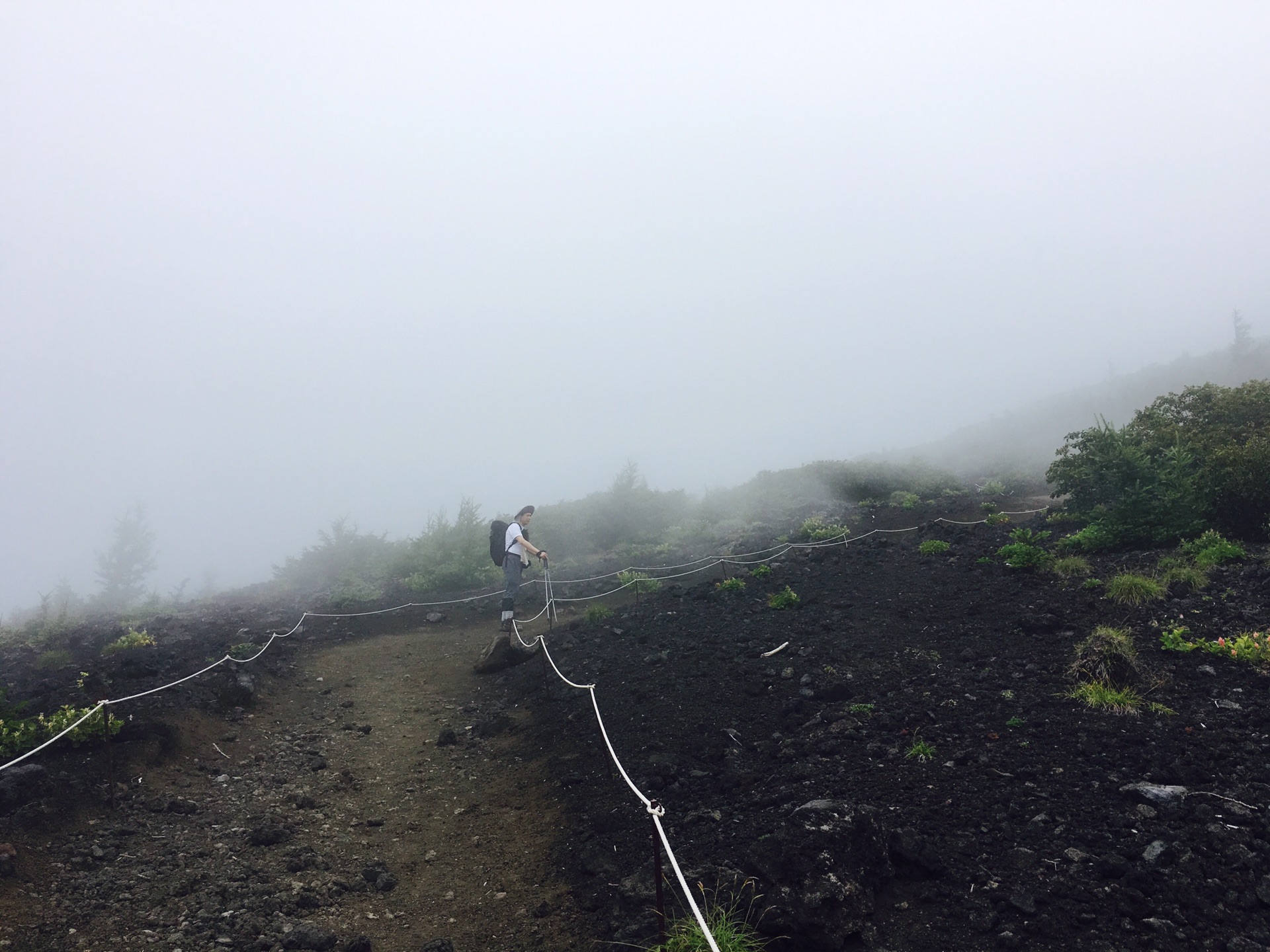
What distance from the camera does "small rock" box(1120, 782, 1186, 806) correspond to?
173 inches

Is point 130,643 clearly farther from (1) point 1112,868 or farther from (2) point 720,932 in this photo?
(1) point 1112,868

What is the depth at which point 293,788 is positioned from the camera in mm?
7207

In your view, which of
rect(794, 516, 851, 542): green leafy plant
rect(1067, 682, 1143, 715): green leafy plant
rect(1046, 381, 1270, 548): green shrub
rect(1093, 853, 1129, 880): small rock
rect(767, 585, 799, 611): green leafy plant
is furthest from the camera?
rect(794, 516, 851, 542): green leafy plant

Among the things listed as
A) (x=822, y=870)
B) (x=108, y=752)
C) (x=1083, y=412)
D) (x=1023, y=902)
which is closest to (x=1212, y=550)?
(x=1023, y=902)

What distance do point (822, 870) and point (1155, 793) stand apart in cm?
255

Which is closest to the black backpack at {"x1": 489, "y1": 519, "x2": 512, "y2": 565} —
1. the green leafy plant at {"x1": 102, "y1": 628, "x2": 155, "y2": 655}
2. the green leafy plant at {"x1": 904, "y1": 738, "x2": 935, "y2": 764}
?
the green leafy plant at {"x1": 102, "y1": 628, "x2": 155, "y2": 655}

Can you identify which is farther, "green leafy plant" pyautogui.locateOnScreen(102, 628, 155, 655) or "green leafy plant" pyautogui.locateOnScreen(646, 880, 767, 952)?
"green leafy plant" pyautogui.locateOnScreen(102, 628, 155, 655)

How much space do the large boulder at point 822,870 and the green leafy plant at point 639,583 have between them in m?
9.44

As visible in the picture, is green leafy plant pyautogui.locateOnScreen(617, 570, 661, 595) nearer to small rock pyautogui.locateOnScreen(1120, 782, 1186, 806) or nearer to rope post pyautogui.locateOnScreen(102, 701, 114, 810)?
rope post pyautogui.locateOnScreen(102, 701, 114, 810)

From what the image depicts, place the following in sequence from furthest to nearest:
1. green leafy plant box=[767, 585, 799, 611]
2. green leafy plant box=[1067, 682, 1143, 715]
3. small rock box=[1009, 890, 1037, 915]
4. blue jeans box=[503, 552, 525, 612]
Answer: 1. blue jeans box=[503, 552, 525, 612]
2. green leafy plant box=[767, 585, 799, 611]
3. green leafy plant box=[1067, 682, 1143, 715]
4. small rock box=[1009, 890, 1037, 915]

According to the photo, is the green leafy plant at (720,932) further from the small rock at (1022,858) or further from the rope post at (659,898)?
the small rock at (1022,858)

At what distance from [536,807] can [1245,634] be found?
7.51 metres

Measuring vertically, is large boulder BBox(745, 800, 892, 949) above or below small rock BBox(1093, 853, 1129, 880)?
above

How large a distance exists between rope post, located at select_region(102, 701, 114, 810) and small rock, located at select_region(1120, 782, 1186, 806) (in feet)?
30.1
